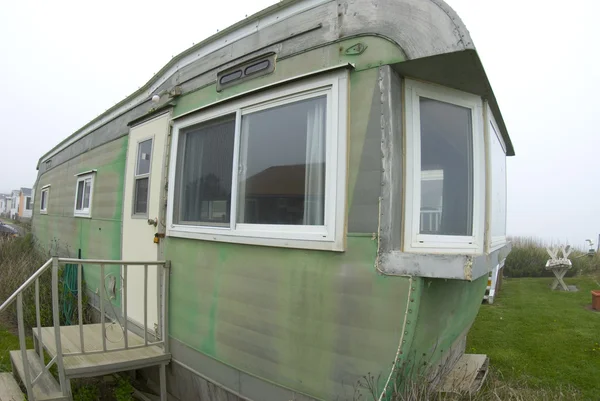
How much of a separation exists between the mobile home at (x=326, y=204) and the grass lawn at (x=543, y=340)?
180 centimetres

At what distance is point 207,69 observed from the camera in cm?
384

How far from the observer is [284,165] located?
10.0ft

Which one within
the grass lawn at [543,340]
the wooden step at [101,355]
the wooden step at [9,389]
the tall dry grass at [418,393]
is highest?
the tall dry grass at [418,393]

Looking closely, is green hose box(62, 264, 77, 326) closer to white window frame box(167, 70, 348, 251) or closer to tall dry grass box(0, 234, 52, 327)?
tall dry grass box(0, 234, 52, 327)

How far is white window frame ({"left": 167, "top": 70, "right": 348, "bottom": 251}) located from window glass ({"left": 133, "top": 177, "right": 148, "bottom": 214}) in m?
1.53

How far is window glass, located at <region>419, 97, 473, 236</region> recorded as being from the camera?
107 inches

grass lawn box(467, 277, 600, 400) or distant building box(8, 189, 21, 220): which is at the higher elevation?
distant building box(8, 189, 21, 220)

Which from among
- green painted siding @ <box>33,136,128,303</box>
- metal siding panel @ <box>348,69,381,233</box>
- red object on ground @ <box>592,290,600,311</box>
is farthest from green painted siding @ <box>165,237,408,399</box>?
red object on ground @ <box>592,290,600,311</box>

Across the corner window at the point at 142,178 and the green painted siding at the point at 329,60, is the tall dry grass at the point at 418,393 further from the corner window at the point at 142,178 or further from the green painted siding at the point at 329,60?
the corner window at the point at 142,178

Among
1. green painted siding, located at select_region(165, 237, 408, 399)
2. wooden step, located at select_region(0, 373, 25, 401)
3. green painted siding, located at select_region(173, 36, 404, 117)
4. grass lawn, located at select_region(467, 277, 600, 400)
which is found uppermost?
green painted siding, located at select_region(173, 36, 404, 117)

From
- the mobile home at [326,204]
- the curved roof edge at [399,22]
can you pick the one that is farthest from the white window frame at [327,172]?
the curved roof edge at [399,22]

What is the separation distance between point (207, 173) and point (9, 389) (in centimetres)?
280

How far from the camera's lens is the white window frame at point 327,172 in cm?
266

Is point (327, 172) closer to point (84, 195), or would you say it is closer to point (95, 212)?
point (95, 212)
